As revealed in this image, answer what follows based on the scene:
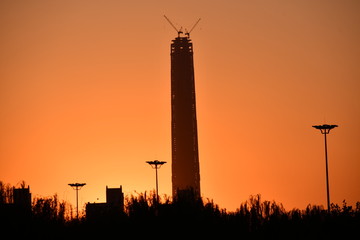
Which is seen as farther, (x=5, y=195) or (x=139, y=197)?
(x=5, y=195)

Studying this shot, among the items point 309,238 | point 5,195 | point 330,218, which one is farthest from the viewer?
point 5,195

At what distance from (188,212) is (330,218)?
509 inches

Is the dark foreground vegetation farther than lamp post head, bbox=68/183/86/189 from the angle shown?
No

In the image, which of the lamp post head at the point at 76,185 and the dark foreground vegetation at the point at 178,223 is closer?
the dark foreground vegetation at the point at 178,223

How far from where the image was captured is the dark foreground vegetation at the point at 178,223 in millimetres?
115625

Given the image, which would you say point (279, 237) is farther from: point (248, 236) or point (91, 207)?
point (91, 207)

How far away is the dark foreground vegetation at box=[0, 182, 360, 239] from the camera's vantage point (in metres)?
116

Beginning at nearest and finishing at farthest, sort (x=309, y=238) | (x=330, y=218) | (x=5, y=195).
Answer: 1. (x=309, y=238)
2. (x=330, y=218)
3. (x=5, y=195)

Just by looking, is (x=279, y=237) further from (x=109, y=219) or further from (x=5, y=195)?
(x=5, y=195)

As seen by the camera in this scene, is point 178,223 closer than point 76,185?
Yes

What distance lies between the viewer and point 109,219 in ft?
396

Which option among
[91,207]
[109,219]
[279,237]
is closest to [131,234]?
[109,219]

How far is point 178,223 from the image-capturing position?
117m

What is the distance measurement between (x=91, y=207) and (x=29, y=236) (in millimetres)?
28713
